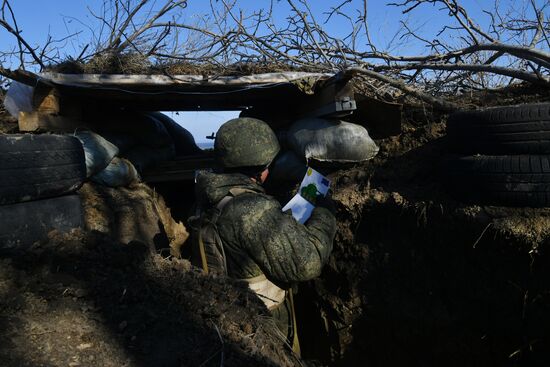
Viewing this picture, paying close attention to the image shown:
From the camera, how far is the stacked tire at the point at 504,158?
268 centimetres

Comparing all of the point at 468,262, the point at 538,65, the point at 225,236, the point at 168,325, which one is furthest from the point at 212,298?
the point at 538,65

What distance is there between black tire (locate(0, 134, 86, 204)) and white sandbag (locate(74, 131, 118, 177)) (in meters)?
0.76

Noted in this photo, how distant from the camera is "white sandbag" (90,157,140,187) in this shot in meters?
3.97

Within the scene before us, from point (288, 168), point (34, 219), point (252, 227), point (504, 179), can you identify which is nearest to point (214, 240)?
point (252, 227)

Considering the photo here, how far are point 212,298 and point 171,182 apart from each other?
3.39 metres

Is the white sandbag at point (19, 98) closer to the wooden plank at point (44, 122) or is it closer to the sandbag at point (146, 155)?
the wooden plank at point (44, 122)

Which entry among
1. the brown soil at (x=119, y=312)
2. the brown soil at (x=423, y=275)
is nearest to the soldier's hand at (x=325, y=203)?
the brown soil at (x=423, y=275)

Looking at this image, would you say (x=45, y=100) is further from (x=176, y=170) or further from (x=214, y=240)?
(x=214, y=240)

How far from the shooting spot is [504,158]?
2.79 m

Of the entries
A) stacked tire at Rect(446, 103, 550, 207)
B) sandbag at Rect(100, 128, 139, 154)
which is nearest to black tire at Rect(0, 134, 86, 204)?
sandbag at Rect(100, 128, 139, 154)

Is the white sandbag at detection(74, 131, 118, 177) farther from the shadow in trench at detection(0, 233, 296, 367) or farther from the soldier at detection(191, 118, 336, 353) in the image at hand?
the shadow in trench at detection(0, 233, 296, 367)

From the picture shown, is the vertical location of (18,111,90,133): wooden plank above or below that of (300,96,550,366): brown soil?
above

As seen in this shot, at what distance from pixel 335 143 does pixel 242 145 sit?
1151 millimetres

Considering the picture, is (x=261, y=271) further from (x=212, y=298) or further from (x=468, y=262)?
(x=468, y=262)
